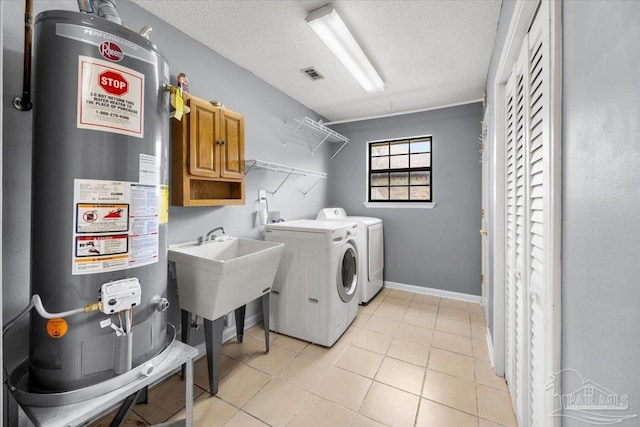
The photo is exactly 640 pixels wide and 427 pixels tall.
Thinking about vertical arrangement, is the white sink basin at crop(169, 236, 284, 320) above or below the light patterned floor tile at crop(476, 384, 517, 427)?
above

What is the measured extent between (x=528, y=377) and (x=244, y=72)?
297 centimetres

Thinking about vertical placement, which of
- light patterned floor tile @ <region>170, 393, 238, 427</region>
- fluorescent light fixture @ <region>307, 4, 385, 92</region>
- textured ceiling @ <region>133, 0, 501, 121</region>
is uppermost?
textured ceiling @ <region>133, 0, 501, 121</region>

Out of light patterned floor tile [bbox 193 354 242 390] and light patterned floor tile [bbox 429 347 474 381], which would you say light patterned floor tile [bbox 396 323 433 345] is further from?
light patterned floor tile [bbox 193 354 242 390]

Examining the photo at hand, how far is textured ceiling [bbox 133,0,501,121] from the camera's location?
1673 millimetres

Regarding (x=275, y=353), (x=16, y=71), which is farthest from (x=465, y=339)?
(x=16, y=71)

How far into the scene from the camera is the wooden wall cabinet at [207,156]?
1.80 m

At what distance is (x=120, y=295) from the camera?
98 cm

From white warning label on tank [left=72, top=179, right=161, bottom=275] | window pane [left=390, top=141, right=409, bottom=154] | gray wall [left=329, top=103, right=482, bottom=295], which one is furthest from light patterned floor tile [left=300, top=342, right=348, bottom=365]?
window pane [left=390, top=141, right=409, bottom=154]

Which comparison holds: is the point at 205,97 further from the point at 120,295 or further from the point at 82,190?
the point at 120,295

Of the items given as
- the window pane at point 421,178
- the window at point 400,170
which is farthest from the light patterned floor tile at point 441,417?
the window pane at point 421,178

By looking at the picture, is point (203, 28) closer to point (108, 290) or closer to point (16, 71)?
point (16, 71)


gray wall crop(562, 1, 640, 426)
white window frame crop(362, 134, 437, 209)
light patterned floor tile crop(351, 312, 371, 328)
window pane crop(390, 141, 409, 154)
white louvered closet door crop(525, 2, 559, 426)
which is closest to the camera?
gray wall crop(562, 1, 640, 426)

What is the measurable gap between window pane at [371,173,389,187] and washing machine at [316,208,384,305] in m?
0.59

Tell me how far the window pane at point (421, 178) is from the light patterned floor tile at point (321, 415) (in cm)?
284
